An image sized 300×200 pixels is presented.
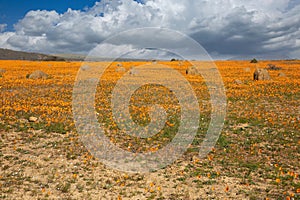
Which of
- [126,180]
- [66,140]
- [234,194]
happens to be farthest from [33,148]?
[234,194]

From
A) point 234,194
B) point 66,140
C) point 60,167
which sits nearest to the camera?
point 234,194

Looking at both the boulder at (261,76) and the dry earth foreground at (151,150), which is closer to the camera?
the dry earth foreground at (151,150)

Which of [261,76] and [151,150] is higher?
[261,76]

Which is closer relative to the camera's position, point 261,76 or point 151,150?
point 151,150

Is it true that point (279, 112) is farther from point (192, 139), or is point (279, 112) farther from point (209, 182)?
point (209, 182)

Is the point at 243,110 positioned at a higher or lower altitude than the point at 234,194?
higher

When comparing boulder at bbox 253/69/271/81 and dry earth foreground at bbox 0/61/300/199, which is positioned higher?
boulder at bbox 253/69/271/81

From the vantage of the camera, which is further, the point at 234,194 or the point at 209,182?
the point at 209,182

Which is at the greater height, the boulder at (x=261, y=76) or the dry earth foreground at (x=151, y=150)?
the boulder at (x=261, y=76)

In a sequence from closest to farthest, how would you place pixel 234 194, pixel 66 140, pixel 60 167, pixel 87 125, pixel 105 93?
pixel 234 194
pixel 60 167
pixel 66 140
pixel 87 125
pixel 105 93

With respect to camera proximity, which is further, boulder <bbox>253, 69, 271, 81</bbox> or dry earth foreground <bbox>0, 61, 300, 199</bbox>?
boulder <bbox>253, 69, 271, 81</bbox>

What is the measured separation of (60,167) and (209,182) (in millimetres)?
5090

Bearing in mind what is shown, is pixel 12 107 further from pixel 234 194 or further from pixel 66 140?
pixel 234 194

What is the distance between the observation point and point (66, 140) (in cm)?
1228
